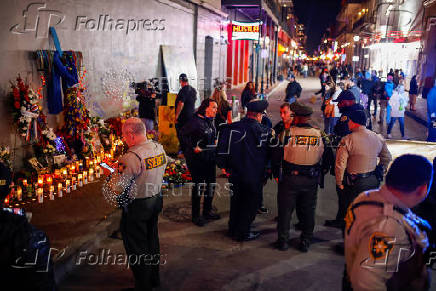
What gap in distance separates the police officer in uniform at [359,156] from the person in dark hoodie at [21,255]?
4.15 metres

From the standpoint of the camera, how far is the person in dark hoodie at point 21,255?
2609mm

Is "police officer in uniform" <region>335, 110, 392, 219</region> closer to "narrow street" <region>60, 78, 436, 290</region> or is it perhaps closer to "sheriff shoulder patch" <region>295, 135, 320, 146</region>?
"sheriff shoulder patch" <region>295, 135, 320, 146</region>

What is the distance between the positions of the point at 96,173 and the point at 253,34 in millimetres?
14603

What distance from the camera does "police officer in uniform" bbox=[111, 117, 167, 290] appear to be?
13.9 feet

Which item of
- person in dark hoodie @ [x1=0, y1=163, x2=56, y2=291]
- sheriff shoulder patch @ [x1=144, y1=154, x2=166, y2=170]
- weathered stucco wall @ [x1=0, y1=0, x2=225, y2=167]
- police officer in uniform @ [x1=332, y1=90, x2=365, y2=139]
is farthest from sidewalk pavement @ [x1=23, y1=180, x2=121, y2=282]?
police officer in uniform @ [x1=332, y1=90, x2=365, y2=139]

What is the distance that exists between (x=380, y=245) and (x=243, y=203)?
3800 millimetres

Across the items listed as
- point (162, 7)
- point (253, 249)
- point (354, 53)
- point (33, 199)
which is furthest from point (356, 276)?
point (354, 53)

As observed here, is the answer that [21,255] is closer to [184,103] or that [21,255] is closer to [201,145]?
[201,145]

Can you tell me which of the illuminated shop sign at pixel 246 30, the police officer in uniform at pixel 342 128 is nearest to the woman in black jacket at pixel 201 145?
the police officer in uniform at pixel 342 128

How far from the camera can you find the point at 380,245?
2416mm

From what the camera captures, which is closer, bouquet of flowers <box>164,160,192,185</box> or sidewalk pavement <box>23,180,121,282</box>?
sidewalk pavement <box>23,180,121,282</box>

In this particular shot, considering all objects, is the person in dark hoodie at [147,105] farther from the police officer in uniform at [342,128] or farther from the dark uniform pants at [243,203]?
the dark uniform pants at [243,203]

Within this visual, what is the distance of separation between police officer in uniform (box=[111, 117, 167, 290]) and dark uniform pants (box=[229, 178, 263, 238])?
1.84 m

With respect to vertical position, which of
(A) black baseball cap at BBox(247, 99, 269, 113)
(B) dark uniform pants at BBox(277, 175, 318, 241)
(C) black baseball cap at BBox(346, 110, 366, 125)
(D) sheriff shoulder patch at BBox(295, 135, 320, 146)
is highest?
(A) black baseball cap at BBox(247, 99, 269, 113)
